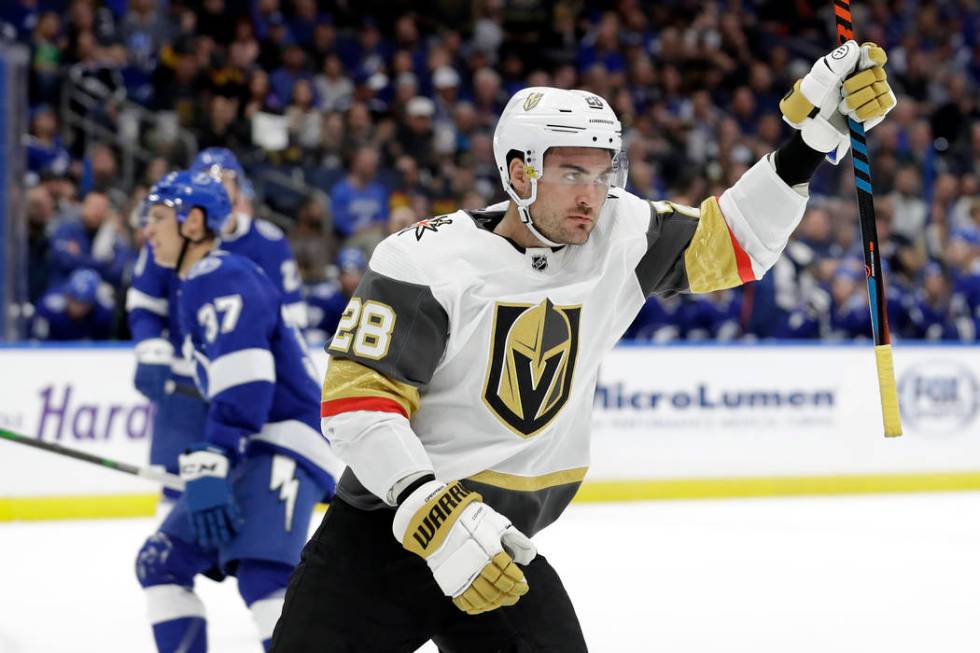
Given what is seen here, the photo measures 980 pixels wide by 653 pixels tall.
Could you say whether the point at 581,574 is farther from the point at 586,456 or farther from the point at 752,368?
the point at 586,456

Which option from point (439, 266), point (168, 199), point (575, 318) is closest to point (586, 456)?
point (575, 318)

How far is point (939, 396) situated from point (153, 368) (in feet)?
17.1

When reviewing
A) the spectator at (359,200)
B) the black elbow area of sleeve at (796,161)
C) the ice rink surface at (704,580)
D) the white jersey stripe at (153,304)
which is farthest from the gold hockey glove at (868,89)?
the spectator at (359,200)

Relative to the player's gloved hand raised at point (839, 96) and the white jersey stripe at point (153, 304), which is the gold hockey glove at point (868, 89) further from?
the white jersey stripe at point (153, 304)

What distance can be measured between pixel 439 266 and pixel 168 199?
1.43 m

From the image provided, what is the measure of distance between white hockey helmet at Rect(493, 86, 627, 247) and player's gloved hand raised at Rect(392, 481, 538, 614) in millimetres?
494

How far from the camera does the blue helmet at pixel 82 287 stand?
22.7 ft

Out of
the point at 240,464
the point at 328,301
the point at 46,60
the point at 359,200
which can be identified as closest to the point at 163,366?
the point at 240,464

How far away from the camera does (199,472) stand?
2887 mm

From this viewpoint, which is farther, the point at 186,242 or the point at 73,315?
the point at 73,315

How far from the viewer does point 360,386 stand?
206 cm

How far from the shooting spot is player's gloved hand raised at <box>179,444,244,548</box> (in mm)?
2859

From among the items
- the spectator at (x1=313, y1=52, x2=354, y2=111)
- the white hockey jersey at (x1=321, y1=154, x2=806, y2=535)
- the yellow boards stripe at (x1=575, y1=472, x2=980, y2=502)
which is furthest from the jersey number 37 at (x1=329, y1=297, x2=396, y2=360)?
the spectator at (x1=313, y1=52, x2=354, y2=111)

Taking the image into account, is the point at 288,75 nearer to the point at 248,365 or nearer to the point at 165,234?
the point at 165,234
